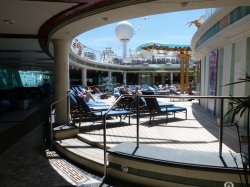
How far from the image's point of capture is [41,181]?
15.1 feet

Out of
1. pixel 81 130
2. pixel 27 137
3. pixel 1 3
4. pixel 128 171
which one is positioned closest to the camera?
pixel 128 171

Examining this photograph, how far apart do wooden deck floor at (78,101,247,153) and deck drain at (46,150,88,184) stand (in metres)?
0.76

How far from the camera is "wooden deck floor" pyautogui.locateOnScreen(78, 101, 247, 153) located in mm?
5559

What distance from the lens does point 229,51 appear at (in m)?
8.40

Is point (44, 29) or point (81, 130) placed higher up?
point (44, 29)

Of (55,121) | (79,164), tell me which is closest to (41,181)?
(79,164)

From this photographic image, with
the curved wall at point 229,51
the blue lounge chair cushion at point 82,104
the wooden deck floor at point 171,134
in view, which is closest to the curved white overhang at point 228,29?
the curved wall at point 229,51

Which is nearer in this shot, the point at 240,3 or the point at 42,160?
the point at 240,3

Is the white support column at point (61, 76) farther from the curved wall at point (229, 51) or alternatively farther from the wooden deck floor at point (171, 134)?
the curved wall at point (229, 51)

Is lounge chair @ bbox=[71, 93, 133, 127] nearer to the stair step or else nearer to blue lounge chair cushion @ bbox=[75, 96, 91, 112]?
blue lounge chair cushion @ bbox=[75, 96, 91, 112]

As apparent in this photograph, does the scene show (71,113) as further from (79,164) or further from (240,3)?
(240,3)

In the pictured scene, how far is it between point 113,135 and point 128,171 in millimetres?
2223

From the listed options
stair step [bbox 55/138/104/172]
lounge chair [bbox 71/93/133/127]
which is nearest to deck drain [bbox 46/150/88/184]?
stair step [bbox 55/138/104/172]

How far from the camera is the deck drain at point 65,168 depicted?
4744mm
